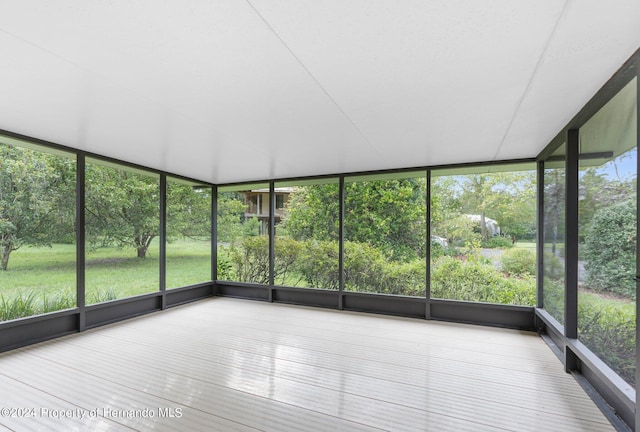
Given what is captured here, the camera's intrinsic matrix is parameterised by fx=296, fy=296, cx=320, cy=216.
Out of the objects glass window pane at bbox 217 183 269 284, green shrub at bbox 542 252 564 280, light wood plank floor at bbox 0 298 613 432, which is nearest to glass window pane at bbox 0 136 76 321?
light wood plank floor at bbox 0 298 613 432

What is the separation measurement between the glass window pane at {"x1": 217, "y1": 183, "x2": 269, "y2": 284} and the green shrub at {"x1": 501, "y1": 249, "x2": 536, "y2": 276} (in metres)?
4.36

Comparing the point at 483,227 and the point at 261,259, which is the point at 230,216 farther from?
the point at 483,227

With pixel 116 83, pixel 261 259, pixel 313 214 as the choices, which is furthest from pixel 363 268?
pixel 116 83

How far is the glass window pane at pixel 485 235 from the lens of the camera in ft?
14.6

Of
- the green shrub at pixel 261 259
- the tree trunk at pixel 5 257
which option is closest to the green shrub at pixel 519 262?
the green shrub at pixel 261 259

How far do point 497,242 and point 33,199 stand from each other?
286 inches

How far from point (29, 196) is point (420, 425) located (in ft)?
19.0

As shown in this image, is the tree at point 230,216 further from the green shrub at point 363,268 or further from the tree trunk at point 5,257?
the tree trunk at point 5,257

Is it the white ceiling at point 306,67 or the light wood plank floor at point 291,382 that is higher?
the white ceiling at point 306,67

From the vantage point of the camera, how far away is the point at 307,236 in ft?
20.8

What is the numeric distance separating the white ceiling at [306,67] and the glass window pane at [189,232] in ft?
9.43

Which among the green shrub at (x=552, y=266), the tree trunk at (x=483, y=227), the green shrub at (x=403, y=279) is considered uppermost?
the tree trunk at (x=483, y=227)

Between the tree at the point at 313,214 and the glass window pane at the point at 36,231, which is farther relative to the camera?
the tree at the point at 313,214

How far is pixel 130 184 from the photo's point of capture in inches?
238
